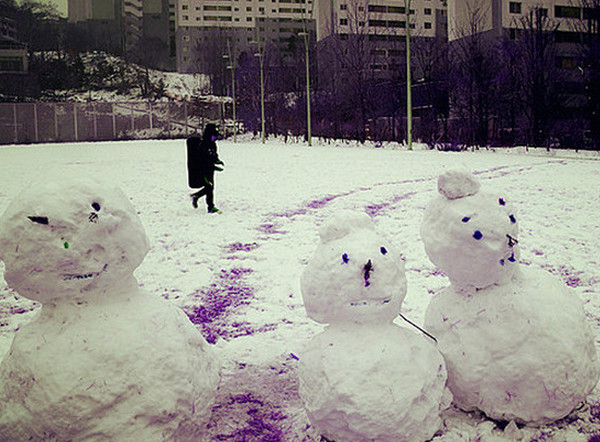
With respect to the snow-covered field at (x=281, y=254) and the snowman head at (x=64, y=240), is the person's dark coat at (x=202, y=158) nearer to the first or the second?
the snow-covered field at (x=281, y=254)

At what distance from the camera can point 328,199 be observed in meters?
11.6

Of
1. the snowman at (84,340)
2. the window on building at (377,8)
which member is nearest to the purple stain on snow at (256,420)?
the snowman at (84,340)

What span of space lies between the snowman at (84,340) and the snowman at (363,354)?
26.2 inches

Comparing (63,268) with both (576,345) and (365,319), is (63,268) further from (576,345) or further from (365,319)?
(576,345)

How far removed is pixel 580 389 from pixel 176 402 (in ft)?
Result: 6.80

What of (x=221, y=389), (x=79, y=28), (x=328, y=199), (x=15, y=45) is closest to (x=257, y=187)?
(x=328, y=199)

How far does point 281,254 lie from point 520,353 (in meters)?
4.51

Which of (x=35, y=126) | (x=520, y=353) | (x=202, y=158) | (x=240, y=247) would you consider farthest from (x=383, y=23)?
(x=520, y=353)

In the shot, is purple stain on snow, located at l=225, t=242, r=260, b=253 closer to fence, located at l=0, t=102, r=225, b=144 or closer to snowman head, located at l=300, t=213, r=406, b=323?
snowman head, located at l=300, t=213, r=406, b=323

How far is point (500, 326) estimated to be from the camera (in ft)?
9.22

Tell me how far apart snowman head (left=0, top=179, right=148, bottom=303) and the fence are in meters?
44.9

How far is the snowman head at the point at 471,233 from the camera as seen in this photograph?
2.77 m

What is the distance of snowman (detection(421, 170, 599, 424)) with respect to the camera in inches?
109

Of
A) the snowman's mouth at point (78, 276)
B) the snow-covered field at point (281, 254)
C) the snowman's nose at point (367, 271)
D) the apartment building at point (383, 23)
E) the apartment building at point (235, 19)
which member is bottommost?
the snow-covered field at point (281, 254)
